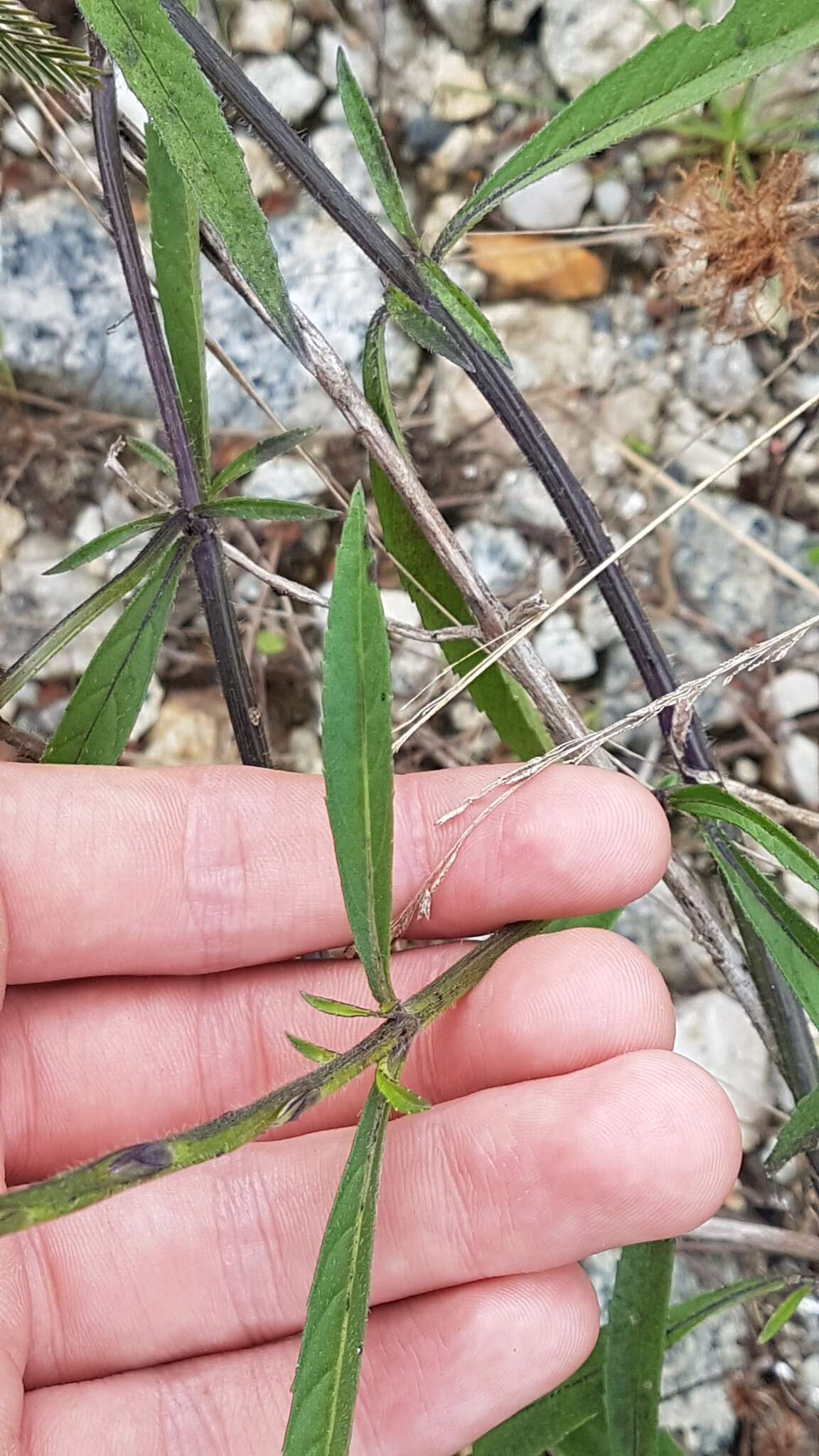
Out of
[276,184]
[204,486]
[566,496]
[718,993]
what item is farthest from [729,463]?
[276,184]

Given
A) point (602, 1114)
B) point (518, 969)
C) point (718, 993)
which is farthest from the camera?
point (718, 993)

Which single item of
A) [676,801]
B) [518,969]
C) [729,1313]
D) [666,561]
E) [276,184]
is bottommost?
[729,1313]

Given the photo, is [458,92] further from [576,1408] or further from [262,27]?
[576,1408]

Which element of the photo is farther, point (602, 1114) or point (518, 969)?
point (518, 969)

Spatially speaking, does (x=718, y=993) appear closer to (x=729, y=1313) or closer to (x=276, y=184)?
(x=729, y=1313)

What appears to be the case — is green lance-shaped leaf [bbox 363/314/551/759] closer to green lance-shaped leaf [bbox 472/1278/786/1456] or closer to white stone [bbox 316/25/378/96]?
green lance-shaped leaf [bbox 472/1278/786/1456]

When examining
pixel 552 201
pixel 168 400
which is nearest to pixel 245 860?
pixel 168 400
